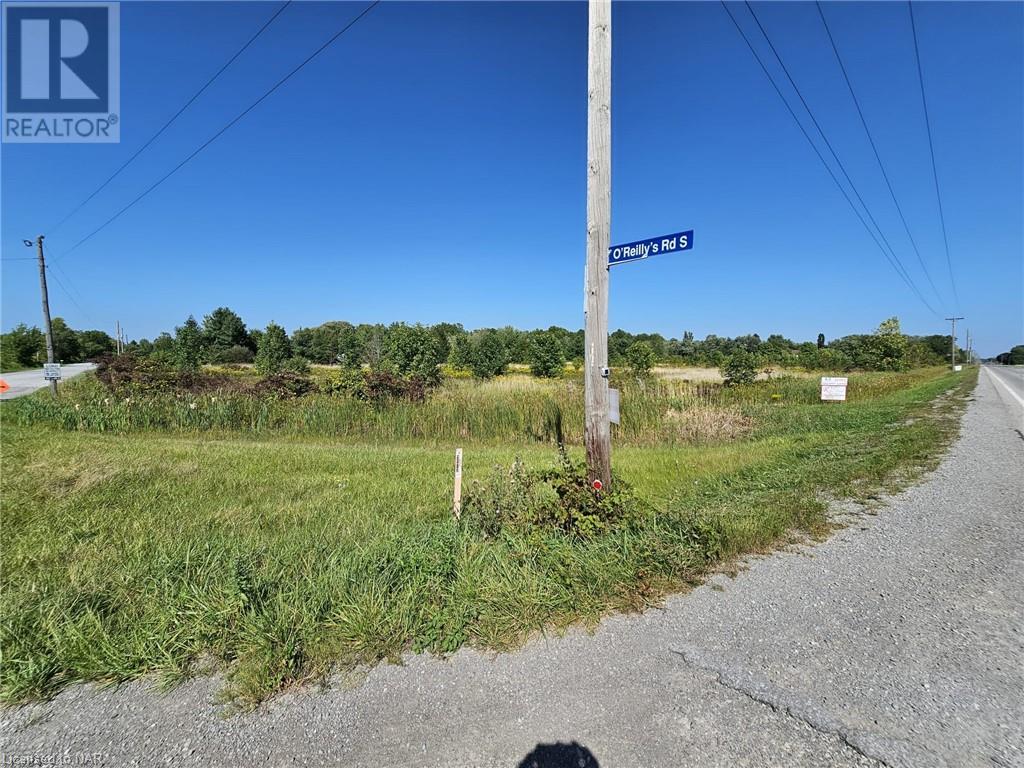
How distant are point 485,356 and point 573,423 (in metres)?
27.6

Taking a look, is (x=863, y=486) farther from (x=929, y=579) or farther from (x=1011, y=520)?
(x=929, y=579)

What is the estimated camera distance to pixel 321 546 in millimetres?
3797

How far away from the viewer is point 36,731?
6.67 feet

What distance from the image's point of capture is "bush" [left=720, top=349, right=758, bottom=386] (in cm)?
2381

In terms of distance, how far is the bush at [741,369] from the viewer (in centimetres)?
2381

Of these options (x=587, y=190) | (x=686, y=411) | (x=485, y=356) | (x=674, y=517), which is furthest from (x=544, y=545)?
(x=485, y=356)

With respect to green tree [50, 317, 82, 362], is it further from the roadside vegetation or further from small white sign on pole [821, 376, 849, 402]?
small white sign on pole [821, 376, 849, 402]

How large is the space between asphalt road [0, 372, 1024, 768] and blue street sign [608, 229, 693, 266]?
2.84 metres

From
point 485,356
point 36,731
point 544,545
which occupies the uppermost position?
point 485,356

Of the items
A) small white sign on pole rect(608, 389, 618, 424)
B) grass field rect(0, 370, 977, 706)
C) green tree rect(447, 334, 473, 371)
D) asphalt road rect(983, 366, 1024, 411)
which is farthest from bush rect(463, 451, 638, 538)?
green tree rect(447, 334, 473, 371)

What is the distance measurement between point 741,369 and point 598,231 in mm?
23207

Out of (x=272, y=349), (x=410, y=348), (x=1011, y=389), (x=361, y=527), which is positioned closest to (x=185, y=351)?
(x=272, y=349)

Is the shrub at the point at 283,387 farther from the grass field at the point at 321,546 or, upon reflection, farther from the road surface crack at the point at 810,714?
the road surface crack at the point at 810,714

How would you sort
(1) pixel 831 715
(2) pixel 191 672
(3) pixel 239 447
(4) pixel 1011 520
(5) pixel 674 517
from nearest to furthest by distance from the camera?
(1) pixel 831 715 → (2) pixel 191 672 → (5) pixel 674 517 → (4) pixel 1011 520 → (3) pixel 239 447
